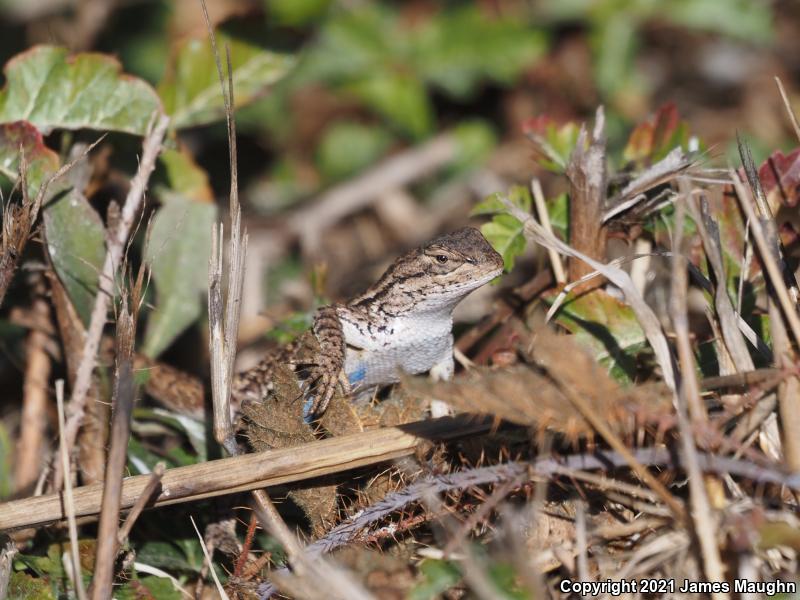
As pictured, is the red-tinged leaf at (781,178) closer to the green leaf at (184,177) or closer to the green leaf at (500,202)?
the green leaf at (500,202)

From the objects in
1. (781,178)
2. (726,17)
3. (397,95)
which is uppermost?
(726,17)

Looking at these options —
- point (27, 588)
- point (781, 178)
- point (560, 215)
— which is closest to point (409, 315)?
point (560, 215)

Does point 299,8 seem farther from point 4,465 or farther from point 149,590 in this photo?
point 149,590

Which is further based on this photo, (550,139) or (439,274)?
(550,139)

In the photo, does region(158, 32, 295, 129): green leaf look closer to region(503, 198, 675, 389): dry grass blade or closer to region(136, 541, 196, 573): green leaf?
region(136, 541, 196, 573): green leaf

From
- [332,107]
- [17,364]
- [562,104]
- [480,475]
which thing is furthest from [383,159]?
[480,475]

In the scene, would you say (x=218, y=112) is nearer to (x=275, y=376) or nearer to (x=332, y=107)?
(x=275, y=376)

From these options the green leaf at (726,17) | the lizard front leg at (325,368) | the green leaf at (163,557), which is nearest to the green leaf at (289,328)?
the lizard front leg at (325,368)
